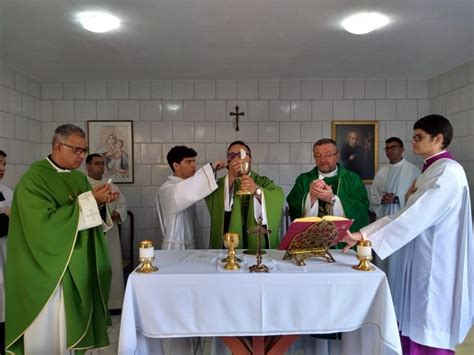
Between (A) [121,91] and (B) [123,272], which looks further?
(A) [121,91]

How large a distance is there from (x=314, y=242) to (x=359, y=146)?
3.39 metres

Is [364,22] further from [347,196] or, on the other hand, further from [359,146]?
[359,146]

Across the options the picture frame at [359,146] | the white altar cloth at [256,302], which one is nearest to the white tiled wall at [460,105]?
the picture frame at [359,146]

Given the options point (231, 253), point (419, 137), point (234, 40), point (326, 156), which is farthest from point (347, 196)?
point (234, 40)

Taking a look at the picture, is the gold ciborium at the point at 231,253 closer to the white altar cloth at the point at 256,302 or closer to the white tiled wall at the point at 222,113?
the white altar cloth at the point at 256,302

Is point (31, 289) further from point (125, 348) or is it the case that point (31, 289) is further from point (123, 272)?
point (123, 272)

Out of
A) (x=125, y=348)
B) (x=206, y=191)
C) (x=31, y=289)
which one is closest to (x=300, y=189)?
(x=206, y=191)

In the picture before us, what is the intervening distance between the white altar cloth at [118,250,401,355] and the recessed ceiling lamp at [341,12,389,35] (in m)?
2.27

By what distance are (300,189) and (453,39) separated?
2378mm

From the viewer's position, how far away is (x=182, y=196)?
2.99m

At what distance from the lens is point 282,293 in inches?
78.7

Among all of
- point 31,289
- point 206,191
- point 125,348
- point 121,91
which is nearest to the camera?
point 125,348

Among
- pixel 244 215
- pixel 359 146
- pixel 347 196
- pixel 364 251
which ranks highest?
pixel 359 146

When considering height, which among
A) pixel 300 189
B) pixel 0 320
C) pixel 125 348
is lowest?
pixel 0 320
